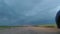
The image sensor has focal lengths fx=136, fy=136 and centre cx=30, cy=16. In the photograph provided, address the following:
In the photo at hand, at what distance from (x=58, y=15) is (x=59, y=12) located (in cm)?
50

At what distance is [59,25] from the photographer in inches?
859

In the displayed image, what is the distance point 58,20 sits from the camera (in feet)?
69.3

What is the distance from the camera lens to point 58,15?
20859mm

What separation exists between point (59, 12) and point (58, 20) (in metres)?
1.25

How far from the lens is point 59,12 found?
2094 cm

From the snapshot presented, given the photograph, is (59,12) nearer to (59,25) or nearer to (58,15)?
(58,15)

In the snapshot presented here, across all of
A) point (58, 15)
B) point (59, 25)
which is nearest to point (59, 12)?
point (58, 15)

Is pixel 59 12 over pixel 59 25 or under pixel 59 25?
over

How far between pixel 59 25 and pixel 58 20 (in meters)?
1.14

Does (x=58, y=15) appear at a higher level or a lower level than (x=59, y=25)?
higher

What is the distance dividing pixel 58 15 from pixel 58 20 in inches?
32.1

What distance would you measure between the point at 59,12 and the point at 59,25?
225 cm
